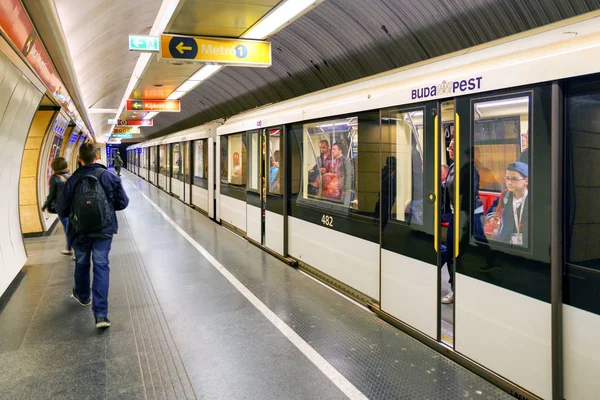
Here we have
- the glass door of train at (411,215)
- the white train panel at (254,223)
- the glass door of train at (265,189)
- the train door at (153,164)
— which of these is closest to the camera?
the glass door of train at (411,215)

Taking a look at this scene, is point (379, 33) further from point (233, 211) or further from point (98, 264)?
point (233, 211)

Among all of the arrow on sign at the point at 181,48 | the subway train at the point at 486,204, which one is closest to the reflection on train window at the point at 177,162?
the arrow on sign at the point at 181,48

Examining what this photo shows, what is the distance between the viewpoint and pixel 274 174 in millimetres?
7793

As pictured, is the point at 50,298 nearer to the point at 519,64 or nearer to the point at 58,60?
the point at 58,60

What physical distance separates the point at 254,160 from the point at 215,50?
119 inches

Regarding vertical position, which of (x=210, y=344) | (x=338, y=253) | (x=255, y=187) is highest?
(x=255, y=187)

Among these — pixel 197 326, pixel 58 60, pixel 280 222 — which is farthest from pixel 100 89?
pixel 197 326

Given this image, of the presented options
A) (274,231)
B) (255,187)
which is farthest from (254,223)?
(274,231)

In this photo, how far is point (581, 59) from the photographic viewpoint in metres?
2.58

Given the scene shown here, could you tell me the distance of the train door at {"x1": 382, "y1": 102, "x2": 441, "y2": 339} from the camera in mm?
3904

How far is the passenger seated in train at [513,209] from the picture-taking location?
304 centimetres

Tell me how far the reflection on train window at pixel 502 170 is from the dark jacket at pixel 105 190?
3.30 meters

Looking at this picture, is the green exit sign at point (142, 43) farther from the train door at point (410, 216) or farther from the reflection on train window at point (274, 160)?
the train door at point (410, 216)

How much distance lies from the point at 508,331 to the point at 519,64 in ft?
5.72
